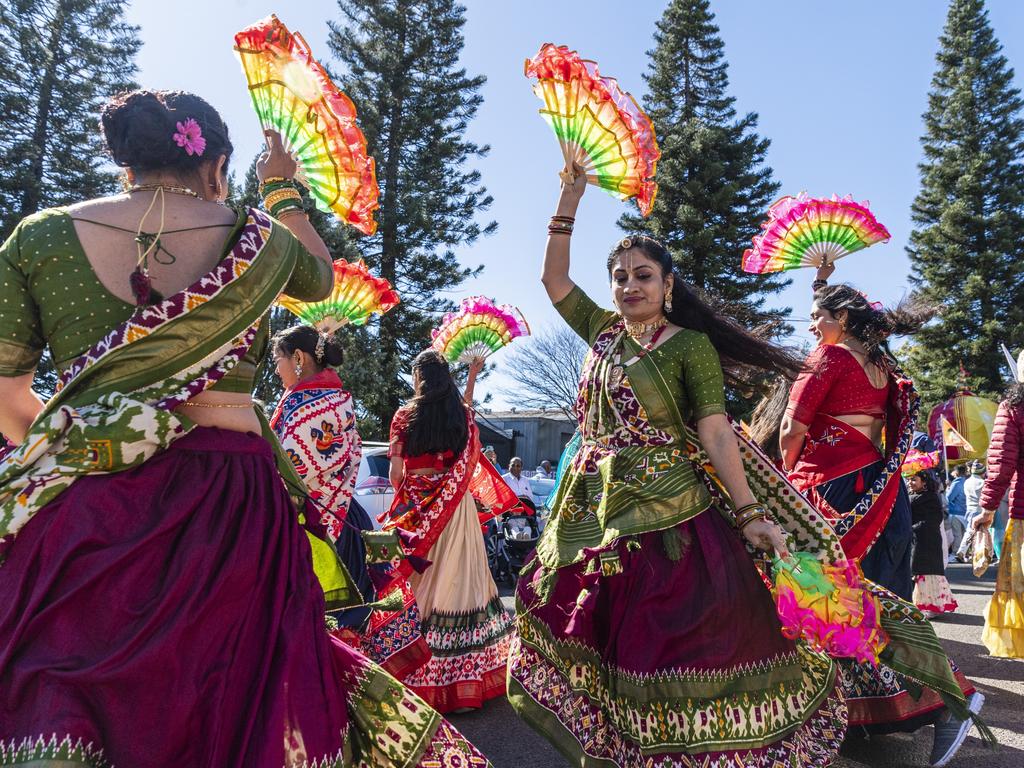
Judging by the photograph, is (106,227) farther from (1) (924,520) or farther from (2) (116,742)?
(1) (924,520)

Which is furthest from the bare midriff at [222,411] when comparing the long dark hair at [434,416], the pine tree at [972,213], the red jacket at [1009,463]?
the pine tree at [972,213]

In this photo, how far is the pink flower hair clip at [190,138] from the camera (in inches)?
72.1

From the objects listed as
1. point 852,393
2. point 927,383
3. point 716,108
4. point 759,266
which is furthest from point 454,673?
point 927,383

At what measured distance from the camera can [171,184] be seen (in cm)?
187

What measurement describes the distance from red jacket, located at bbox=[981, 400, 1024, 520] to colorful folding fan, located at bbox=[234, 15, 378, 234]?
4.47 meters

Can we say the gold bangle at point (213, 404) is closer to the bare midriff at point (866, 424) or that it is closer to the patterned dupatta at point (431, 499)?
the patterned dupatta at point (431, 499)

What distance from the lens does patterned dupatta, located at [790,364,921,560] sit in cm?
384

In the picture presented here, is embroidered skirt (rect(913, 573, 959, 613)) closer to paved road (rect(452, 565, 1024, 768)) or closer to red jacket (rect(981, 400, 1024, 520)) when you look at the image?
paved road (rect(452, 565, 1024, 768))

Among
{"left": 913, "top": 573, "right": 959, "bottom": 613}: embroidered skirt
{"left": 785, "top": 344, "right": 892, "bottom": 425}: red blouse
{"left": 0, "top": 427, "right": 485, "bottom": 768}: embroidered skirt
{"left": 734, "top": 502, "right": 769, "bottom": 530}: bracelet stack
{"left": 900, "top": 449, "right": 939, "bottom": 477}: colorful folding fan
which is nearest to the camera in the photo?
{"left": 0, "top": 427, "right": 485, "bottom": 768}: embroidered skirt

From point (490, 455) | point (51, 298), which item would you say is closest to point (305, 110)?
point (51, 298)

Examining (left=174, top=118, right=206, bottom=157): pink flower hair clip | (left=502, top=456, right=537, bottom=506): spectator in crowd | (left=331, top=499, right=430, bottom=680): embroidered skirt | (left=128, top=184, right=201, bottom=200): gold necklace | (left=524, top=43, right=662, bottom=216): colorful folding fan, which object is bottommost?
(left=502, top=456, right=537, bottom=506): spectator in crowd

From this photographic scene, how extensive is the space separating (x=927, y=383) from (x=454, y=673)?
30.2 metres

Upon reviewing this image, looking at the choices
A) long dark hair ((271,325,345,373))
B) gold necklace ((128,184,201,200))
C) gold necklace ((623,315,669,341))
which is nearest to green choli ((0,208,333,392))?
gold necklace ((128,184,201,200))

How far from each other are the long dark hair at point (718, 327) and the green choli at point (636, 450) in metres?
0.25
